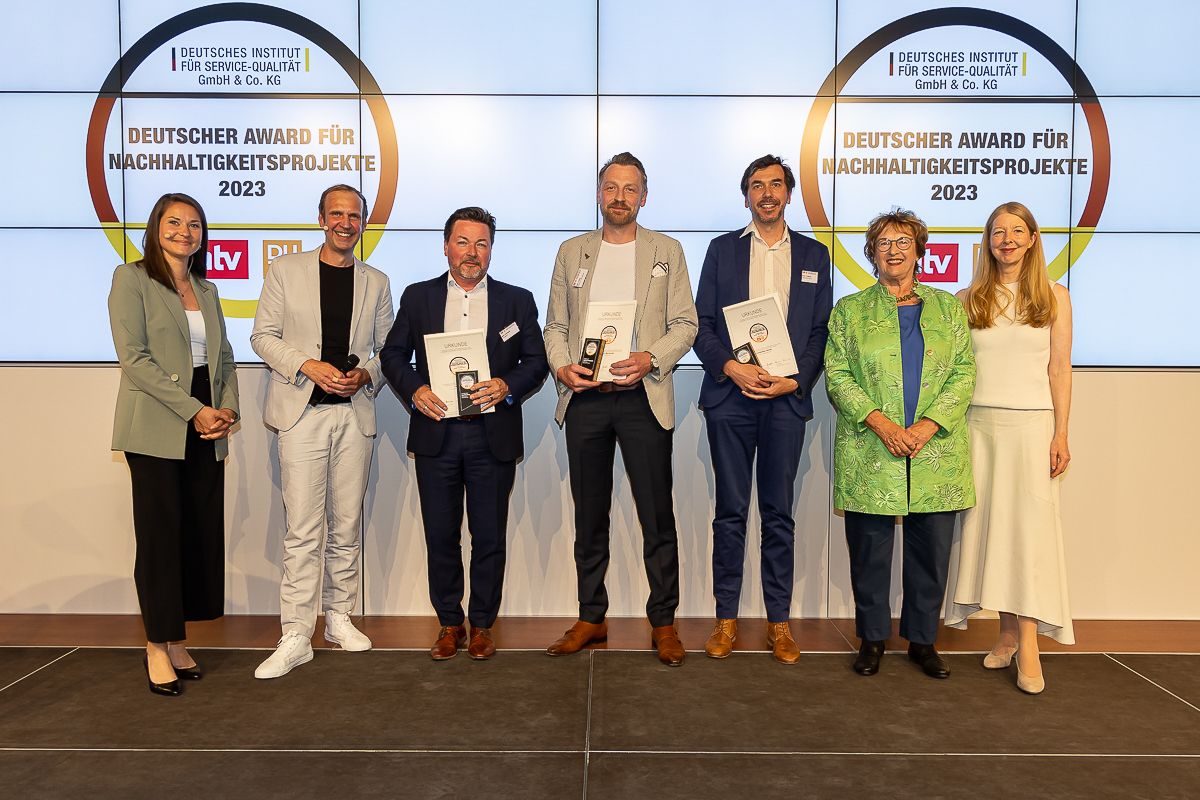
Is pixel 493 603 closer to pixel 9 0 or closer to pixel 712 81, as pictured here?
pixel 712 81

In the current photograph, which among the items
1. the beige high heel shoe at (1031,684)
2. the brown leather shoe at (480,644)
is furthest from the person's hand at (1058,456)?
the brown leather shoe at (480,644)

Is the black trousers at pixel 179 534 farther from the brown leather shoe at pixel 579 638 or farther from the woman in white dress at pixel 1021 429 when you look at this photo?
the woman in white dress at pixel 1021 429

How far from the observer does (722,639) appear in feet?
11.4

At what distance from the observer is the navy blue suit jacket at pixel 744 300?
343 cm

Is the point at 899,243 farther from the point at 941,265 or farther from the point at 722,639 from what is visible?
the point at 722,639

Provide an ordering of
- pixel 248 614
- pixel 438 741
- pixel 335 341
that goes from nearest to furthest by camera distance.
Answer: pixel 438 741
pixel 335 341
pixel 248 614

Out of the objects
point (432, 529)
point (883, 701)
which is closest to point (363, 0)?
point (432, 529)

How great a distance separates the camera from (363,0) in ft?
13.9

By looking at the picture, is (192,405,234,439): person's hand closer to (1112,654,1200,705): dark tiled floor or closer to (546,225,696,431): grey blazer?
(546,225,696,431): grey blazer

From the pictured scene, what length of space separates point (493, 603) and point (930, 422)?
201 cm

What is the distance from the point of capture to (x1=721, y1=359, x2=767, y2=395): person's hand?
10.9 ft

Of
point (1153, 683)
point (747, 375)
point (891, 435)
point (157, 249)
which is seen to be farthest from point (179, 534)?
point (1153, 683)

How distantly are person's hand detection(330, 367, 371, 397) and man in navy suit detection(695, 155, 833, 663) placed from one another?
148 centimetres

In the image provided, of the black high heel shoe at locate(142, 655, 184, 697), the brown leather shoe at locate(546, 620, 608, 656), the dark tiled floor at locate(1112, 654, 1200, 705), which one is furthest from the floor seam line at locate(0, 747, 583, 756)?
the dark tiled floor at locate(1112, 654, 1200, 705)
